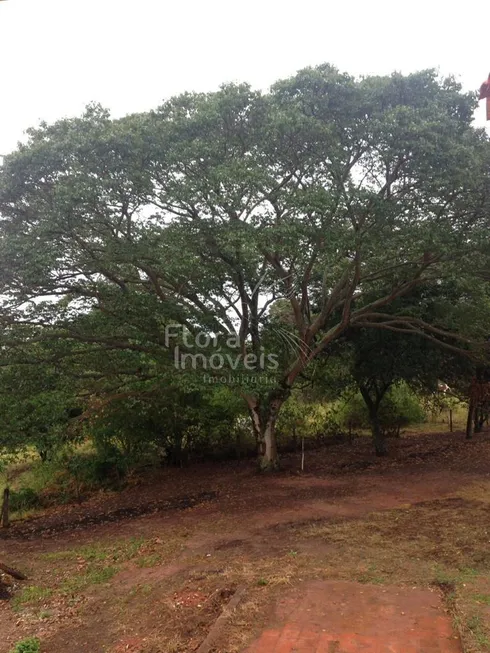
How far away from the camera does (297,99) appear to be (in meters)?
8.41

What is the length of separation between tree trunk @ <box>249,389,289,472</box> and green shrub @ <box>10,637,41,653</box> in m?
7.98

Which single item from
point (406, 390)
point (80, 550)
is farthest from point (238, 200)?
point (406, 390)

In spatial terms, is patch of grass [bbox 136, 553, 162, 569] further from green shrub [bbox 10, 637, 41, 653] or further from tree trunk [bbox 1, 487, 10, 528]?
tree trunk [bbox 1, 487, 10, 528]

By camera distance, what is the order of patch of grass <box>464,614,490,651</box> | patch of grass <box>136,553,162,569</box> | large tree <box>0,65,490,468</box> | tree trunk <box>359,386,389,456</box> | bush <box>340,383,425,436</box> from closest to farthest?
patch of grass <box>464,614,490,651</box>, patch of grass <box>136,553,162,569</box>, large tree <box>0,65,490,468</box>, tree trunk <box>359,386,389,456</box>, bush <box>340,383,425,436</box>

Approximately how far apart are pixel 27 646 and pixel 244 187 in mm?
6523

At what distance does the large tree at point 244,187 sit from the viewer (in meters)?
8.05

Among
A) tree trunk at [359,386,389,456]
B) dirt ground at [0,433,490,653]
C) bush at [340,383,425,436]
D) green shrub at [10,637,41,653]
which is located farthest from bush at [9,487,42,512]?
bush at [340,383,425,436]

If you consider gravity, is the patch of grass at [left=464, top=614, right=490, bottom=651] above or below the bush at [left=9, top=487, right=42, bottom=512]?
above

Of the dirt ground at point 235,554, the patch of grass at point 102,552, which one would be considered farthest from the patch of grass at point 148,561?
the patch of grass at point 102,552

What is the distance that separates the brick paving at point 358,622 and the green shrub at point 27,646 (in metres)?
1.83

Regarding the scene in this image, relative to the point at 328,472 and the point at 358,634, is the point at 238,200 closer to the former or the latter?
the point at 358,634

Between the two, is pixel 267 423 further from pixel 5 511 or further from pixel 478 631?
pixel 478 631

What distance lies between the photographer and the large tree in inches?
317

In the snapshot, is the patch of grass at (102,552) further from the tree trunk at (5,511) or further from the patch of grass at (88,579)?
the tree trunk at (5,511)
